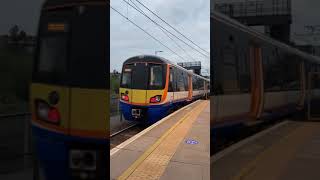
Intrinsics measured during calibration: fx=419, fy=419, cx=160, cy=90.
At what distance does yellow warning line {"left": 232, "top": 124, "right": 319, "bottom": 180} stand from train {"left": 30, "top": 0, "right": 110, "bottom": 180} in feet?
2.05

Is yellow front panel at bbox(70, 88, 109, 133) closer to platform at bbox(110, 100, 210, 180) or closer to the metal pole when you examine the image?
the metal pole

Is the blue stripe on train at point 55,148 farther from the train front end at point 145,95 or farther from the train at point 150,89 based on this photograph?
the train front end at point 145,95

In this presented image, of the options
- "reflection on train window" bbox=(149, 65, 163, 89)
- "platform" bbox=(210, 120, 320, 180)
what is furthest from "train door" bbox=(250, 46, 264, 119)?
"reflection on train window" bbox=(149, 65, 163, 89)

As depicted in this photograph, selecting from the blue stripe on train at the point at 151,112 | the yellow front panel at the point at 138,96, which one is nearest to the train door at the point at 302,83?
the blue stripe on train at the point at 151,112

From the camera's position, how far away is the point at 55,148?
169 centimetres

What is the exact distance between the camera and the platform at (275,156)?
1.74m

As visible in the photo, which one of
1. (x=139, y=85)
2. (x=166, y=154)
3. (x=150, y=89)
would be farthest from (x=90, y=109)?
(x=139, y=85)

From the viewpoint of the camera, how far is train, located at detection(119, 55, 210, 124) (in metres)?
2.73

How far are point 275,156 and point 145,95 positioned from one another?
9.73 feet

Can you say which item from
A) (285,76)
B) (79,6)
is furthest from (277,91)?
(79,6)

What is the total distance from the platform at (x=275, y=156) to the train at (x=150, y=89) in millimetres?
564

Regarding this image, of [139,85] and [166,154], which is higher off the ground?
[139,85]

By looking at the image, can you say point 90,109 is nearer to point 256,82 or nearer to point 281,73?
point 256,82

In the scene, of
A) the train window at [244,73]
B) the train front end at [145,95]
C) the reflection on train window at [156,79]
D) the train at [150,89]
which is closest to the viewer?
the train window at [244,73]
